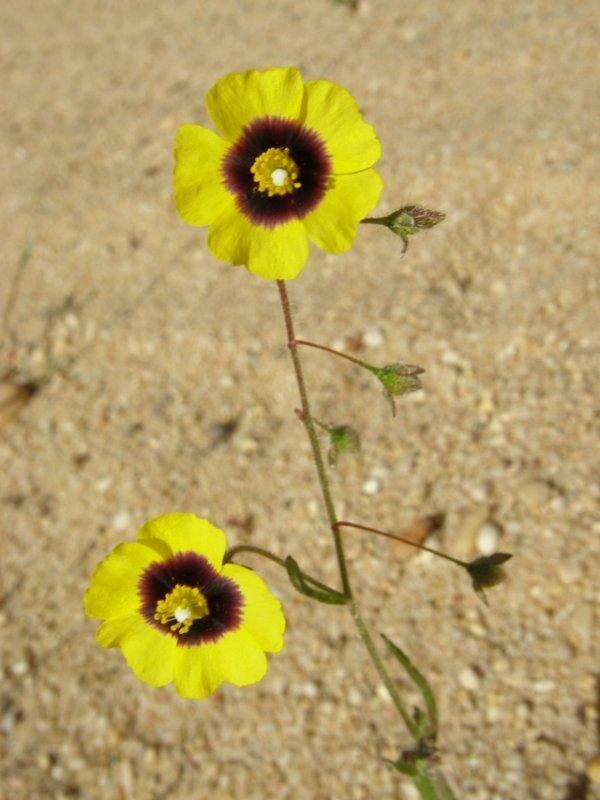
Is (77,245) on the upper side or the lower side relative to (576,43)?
lower

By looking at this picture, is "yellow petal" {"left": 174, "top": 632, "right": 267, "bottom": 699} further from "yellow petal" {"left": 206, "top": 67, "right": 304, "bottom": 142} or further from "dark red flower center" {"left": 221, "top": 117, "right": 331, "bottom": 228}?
"yellow petal" {"left": 206, "top": 67, "right": 304, "bottom": 142}

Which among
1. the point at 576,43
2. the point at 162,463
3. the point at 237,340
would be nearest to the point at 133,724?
the point at 162,463

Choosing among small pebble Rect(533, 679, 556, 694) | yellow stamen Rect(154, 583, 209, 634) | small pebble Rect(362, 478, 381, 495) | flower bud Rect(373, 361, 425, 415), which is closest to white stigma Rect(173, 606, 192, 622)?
yellow stamen Rect(154, 583, 209, 634)

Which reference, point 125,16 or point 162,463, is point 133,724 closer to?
point 162,463

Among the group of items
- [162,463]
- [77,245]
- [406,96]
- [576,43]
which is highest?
[576,43]

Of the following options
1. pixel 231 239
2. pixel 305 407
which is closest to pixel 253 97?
pixel 231 239

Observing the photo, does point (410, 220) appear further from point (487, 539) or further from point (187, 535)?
point (487, 539)
